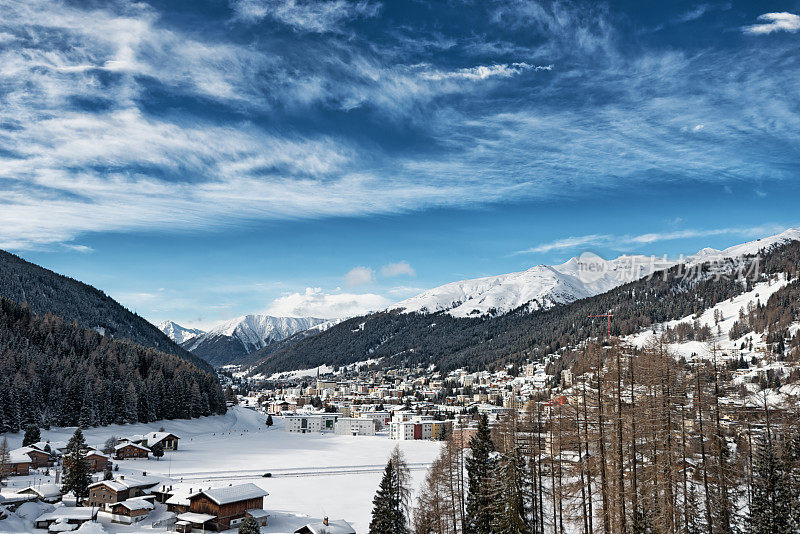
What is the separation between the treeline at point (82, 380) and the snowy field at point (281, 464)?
2992mm

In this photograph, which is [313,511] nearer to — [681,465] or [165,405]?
[681,465]

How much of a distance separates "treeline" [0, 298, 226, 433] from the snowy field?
299 cm

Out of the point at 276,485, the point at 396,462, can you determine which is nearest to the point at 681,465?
the point at 396,462

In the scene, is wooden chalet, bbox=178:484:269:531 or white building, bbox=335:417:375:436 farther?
white building, bbox=335:417:375:436

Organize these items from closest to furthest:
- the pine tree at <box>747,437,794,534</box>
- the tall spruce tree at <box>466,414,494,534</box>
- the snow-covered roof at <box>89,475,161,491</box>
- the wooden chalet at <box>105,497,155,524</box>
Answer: the pine tree at <box>747,437,794,534</box>
the tall spruce tree at <box>466,414,494,534</box>
the wooden chalet at <box>105,497,155,524</box>
the snow-covered roof at <box>89,475,161,491</box>

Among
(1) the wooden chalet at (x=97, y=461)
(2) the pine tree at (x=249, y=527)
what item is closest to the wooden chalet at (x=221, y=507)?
(2) the pine tree at (x=249, y=527)

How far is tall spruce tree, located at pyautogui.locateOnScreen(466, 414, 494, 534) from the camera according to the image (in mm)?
27328

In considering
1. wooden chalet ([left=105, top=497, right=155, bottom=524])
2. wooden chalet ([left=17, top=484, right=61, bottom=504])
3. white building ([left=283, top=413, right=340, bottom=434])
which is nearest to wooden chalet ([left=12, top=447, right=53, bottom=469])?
wooden chalet ([left=17, top=484, right=61, bottom=504])

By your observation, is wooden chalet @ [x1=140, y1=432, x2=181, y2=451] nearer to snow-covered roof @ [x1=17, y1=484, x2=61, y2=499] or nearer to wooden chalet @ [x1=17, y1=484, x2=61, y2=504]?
snow-covered roof @ [x1=17, y1=484, x2=61, y2=499]

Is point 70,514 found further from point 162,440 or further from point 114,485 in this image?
point 162,440

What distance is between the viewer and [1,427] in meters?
86.9

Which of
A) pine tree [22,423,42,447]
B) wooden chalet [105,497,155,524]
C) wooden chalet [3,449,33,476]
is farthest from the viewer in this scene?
pine tree [22,423,42,447]

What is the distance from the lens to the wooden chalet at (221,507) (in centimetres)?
4828

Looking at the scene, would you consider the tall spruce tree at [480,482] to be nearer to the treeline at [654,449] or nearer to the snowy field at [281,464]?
the treeline at [654,449]
